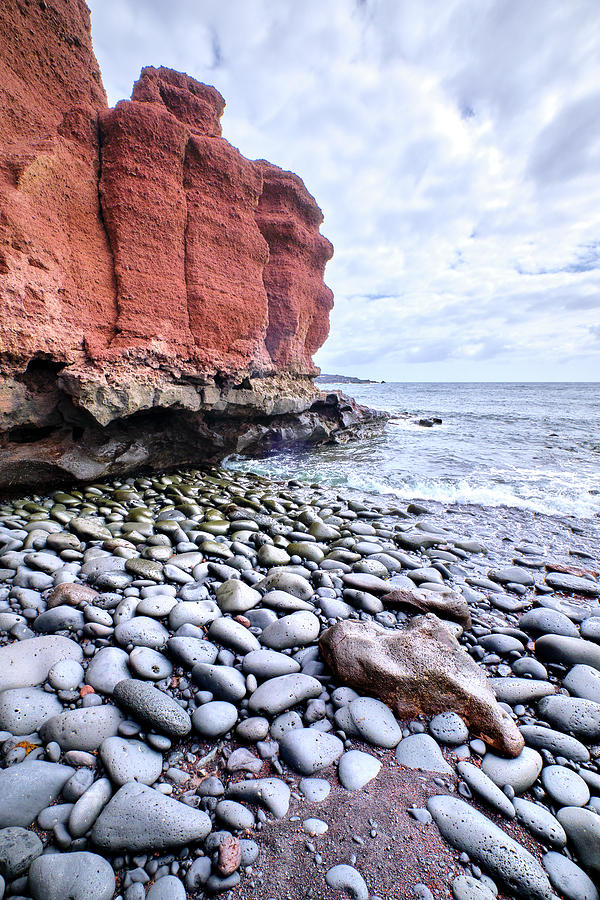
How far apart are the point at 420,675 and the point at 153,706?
1546 millimetres

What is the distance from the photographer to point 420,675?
2221 millimetres

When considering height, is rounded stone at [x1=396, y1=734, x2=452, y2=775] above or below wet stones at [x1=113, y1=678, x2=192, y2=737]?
below

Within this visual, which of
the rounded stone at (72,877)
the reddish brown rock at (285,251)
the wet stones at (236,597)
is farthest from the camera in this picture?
the reddish brown rock at (285,251)

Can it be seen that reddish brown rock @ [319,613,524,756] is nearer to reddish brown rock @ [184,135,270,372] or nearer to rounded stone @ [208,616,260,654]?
rounded stone @ [208,616,260,654]

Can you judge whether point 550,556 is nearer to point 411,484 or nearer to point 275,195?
point 411,484

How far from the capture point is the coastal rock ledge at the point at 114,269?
16.5 ft

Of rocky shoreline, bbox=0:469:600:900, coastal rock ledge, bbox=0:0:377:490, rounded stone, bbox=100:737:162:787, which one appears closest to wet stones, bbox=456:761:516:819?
rocky shoreline, bbox=0:469:600:900

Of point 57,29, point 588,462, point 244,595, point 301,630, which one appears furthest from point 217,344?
point 588,462

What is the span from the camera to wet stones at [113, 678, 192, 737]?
1.86m

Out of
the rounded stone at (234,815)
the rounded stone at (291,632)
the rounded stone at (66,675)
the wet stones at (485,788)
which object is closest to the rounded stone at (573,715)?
the wet stones at (485,788)

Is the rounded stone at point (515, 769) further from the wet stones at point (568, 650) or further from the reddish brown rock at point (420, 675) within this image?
the wet stones at point (568, 650)

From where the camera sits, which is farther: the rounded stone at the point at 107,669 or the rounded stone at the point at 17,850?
the rounded stone at the point at 107,669

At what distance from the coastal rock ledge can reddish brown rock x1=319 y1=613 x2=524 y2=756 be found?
196 inches


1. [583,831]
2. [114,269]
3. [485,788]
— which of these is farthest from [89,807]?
[114,269]
